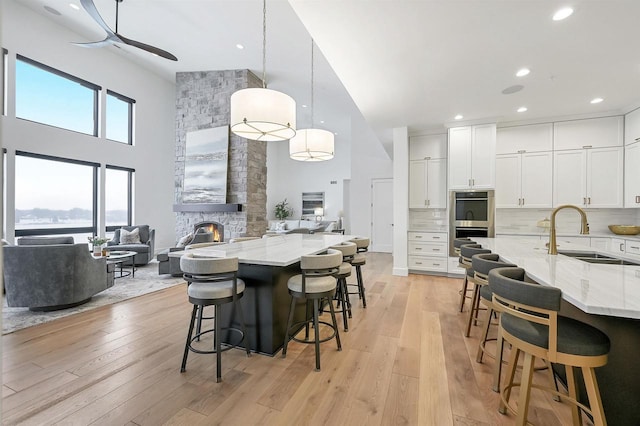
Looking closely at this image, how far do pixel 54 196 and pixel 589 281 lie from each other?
26.4 feet

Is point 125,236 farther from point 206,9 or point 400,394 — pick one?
point 400,394

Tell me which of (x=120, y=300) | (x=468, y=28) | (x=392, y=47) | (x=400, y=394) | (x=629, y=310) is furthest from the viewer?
(x=120, y=300)

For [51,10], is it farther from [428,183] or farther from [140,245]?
[428,183]

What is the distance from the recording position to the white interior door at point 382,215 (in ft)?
29.6

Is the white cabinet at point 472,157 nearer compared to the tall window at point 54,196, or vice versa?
the white cabinet at point 472,157

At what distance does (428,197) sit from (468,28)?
3.40 meters

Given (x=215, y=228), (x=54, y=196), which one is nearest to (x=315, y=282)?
(x=215, y=228)

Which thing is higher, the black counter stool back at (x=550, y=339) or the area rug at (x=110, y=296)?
the black counter stool back at (x=550, y=339)

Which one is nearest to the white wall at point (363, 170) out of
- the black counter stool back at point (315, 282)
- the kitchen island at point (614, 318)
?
the black counter stool back at point (315, 282)

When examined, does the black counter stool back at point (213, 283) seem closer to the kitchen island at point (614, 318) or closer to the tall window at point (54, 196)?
the kitchen island at point (614, 318)

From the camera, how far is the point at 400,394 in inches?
87.8

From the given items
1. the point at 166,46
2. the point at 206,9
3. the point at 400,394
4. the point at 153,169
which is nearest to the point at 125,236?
the point at 153,169

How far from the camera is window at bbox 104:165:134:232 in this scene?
695 centimetres

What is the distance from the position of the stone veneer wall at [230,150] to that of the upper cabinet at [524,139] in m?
4.96
